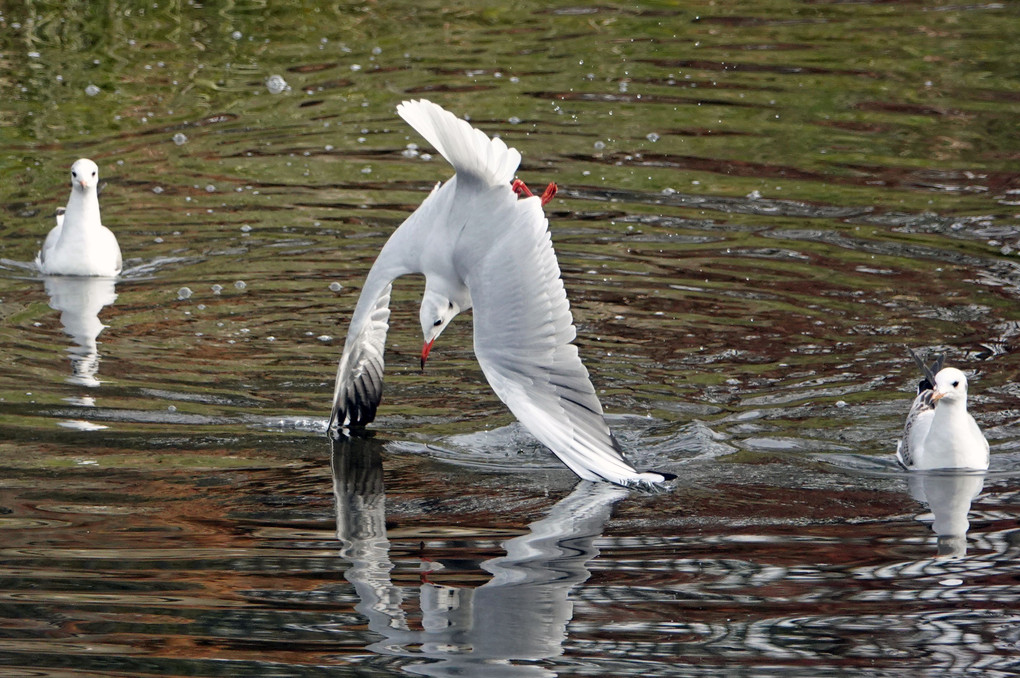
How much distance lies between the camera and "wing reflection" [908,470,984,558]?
5148 mm

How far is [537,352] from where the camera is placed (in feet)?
18.5

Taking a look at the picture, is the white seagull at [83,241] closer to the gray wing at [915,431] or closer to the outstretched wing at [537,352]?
the outstretched wing at [537,352]

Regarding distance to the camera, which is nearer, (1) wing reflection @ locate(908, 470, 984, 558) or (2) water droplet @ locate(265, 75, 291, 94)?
(1) wing reflection @ locate(908, 470, 984, 558)

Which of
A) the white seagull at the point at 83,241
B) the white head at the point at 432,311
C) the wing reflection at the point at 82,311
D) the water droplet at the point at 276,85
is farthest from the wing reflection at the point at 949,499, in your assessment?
the water droplet at the point at 276,85

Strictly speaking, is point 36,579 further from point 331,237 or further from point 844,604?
point 331,237

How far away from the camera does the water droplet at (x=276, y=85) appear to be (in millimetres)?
11938

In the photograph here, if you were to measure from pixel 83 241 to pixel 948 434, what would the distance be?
15.4ft

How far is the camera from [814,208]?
30.7 feet

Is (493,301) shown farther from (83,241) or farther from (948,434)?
(83,241)

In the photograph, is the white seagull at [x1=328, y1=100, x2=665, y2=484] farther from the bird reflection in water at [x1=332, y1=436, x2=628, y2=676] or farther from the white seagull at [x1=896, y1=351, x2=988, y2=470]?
the white seagull at [x1=896, y1=351, x2=988, y2=470]

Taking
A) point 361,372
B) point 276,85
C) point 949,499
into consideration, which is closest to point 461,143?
point 361,372

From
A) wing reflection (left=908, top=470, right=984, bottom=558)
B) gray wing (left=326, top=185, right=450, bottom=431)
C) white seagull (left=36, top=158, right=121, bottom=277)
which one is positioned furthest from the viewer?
white seagull (left=36, top=158, right=121, bottom=277)

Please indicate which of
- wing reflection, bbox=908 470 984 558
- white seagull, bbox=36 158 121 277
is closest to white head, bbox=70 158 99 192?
white seagull, bbox=36 158 121 277

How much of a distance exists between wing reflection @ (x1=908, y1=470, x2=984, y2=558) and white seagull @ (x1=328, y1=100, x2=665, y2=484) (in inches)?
37.2
